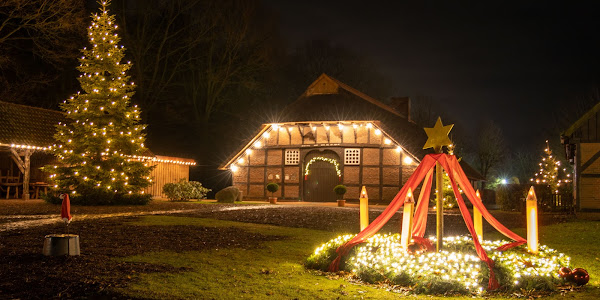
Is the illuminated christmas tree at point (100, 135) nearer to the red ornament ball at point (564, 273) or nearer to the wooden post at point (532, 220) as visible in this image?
the wooden post at point (532, 220)

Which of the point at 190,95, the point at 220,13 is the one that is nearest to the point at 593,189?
the point at 220,13

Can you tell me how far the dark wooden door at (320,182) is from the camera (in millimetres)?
32000

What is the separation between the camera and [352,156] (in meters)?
31.1

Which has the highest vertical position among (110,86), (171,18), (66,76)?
(171,18)

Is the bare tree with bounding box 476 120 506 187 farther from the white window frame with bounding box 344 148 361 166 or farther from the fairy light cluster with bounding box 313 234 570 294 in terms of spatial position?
the fairy light cluster with bounding box 313 234 570 294

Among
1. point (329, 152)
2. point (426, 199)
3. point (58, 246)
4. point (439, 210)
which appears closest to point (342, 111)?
point (329, 152)

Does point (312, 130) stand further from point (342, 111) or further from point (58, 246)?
point (58, 246)

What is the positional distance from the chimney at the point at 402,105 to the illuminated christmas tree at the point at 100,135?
22.8 meters

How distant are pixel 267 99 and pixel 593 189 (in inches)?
1182

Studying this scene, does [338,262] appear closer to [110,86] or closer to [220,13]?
[110,86]

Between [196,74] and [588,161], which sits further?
[196,74]

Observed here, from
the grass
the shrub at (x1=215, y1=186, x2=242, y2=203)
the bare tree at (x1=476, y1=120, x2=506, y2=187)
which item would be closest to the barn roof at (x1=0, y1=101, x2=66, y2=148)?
the shrub at (x1=215, y1=186, x2=242, y2=203)

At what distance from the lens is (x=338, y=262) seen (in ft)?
28.5

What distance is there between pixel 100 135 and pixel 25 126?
260 inches
